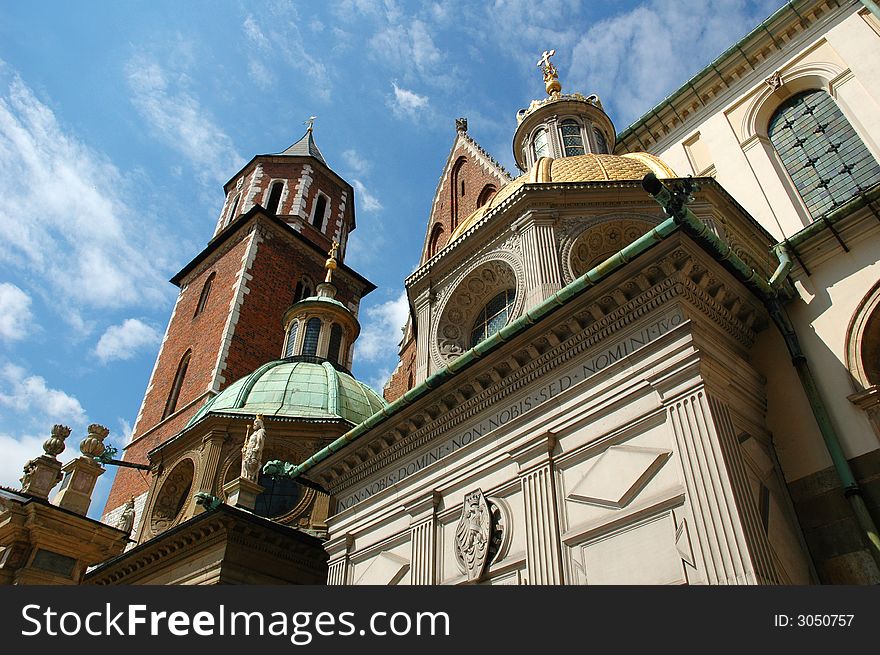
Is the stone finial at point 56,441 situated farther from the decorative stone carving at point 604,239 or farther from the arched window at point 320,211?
the arched window at point 320,211

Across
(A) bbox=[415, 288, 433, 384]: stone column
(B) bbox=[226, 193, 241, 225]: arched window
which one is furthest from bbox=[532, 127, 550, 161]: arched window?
(B) bbox=[226, 193, 241, 225]: arched window

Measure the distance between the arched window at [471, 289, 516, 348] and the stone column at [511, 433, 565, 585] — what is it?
4356mm

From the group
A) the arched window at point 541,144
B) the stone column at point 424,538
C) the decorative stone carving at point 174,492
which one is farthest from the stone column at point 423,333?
the decorative stone carving at point 174,492

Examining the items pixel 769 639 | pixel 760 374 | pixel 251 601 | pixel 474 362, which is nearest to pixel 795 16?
pixel 760 374

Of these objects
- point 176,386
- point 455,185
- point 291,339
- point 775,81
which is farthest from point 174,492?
point 775,81

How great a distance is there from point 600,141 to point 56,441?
14338 millimetres

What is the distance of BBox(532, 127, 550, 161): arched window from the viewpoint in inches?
663

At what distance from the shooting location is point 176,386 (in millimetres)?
26734

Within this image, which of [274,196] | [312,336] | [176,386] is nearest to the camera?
[312,336]

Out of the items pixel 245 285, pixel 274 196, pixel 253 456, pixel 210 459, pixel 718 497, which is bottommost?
pixel 718 497

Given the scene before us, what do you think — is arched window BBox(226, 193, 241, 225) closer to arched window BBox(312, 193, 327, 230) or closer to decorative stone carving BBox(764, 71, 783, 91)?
arched window BBox(312, 193, 327, 230)

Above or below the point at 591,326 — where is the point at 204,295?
above

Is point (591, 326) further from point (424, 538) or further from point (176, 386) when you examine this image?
point (176, 386)

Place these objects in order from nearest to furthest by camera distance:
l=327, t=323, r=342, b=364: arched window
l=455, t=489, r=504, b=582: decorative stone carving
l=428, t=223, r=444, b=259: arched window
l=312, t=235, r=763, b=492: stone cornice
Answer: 1. l=312, t=235, r=763, b=492: stone cornice
2. l=455, t=489, r=504, b=582: decorative stone carving
3. l=428, t=223, r=444, b=259: arched window
4. l=327, t=323, r=342, b=364: arched window
